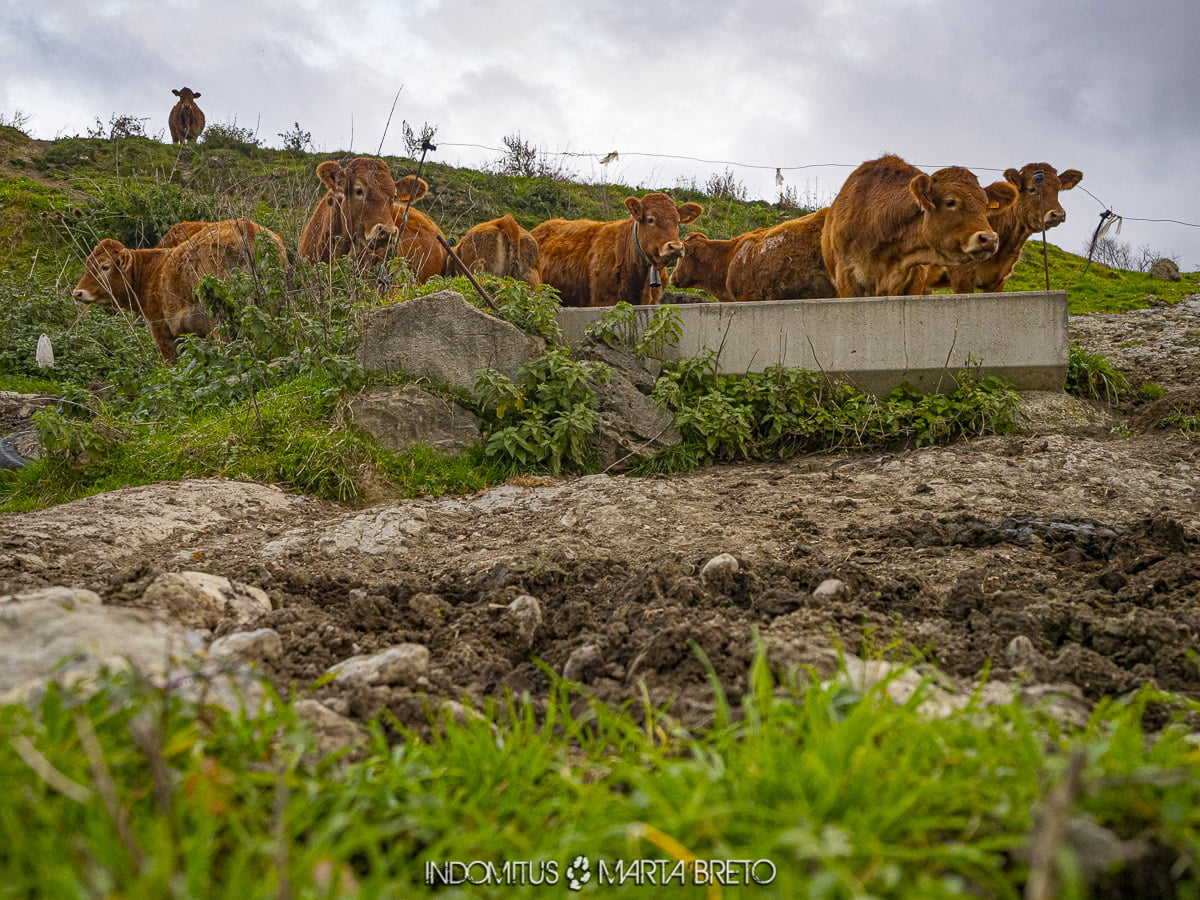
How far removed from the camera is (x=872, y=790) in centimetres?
149

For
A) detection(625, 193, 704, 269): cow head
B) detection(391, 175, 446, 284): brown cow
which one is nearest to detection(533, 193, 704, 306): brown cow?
detection(625, 193, 704, 269): cow head

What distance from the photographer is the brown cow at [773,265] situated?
362 inches

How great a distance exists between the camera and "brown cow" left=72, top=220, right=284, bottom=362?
884 centimetres

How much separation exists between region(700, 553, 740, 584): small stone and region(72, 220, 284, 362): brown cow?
708cm

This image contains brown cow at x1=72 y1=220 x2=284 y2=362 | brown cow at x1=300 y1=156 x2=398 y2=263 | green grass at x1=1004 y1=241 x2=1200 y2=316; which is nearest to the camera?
brown cow at x1=300 y1=156 x2=398 y2=263

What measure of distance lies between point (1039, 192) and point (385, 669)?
9646 millimetres

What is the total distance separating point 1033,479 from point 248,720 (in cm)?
464

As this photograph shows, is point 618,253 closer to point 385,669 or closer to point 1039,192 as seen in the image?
point 1039,192

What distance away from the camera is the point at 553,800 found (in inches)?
65.9

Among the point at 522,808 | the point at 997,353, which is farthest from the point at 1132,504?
the point at 522,808

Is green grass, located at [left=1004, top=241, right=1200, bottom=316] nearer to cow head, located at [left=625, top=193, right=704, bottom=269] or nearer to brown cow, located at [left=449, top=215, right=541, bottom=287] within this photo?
cow head, located at [left=625, top=193, right=704, bottom=269]

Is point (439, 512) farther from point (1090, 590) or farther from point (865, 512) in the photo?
point (1090, 590)

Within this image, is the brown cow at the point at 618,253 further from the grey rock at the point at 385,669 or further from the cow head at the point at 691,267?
the grey rock at the point at 385,669

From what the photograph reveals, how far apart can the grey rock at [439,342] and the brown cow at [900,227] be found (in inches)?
144
